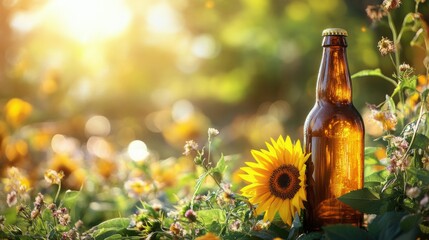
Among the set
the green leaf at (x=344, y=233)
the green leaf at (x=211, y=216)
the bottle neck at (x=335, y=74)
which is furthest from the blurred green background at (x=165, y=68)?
the green leaf at (x=344, y=233)

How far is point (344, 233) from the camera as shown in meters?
0.75

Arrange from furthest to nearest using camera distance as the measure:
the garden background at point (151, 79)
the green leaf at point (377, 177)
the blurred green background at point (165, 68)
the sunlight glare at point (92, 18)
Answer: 1. the sunlight glare at point (92, 18)
2. the blurred green background at point (165, 68)
3. the garden background at point (151, 79)
4. the green leaf at point (377, 177)

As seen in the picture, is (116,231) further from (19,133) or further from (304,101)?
(304,101)

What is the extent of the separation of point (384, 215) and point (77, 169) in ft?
3.18

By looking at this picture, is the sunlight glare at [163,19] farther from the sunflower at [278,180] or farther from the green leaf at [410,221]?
the green leaf at [410,221]

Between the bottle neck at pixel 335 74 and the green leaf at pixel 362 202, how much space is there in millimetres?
144

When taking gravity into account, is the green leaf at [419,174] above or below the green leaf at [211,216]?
above

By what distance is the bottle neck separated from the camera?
2.94 feet

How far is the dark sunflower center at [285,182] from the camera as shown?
87 centimetres

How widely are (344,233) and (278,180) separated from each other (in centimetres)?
16

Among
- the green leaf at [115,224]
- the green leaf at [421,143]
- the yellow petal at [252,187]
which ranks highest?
the green leaf at [421,143]

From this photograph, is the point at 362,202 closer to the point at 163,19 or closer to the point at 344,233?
the point at 344,233

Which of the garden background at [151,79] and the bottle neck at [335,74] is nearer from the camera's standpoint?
the bottle neck at [335,74]

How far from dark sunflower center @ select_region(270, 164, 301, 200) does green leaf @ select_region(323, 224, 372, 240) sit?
0.42 feet
